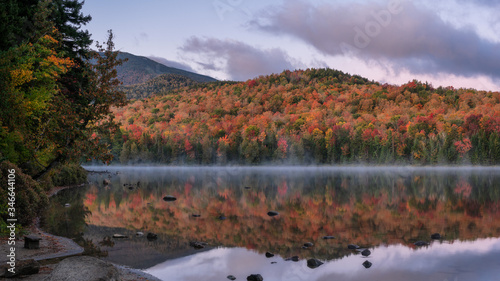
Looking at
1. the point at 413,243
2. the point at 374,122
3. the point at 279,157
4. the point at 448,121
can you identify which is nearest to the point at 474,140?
the point at 448,121

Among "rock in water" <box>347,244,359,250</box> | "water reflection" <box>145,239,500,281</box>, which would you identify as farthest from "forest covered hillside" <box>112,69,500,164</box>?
"rock in water" <box>347,244,359,250</box>

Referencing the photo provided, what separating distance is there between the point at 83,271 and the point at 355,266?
1461cm

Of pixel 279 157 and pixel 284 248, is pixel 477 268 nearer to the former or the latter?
pixel 284 248

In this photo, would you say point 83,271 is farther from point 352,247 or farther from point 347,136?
point 347,136

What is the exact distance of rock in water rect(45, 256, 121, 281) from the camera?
11.8m

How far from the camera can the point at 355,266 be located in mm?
21484

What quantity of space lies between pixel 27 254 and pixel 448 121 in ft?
542

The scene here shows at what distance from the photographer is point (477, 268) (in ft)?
70.0

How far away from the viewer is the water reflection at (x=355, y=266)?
780 inches

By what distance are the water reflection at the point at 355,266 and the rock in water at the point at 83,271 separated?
701 centimetres

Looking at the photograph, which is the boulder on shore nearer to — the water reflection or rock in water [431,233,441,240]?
the water reflection

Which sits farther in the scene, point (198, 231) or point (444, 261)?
point (198, 231)

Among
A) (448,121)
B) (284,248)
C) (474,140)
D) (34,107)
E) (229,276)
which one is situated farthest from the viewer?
(448,121)

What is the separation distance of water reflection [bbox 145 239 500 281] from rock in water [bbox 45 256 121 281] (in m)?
7.01
